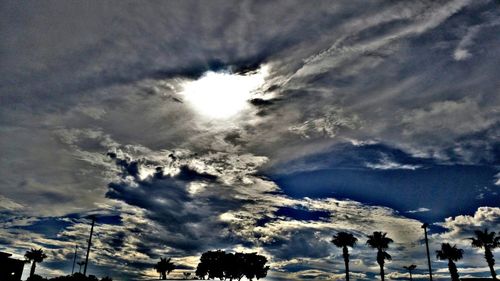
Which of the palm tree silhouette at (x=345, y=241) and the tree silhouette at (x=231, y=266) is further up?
the palm tree silhouette at (x=345, y=241)

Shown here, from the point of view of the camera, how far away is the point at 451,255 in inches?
2235

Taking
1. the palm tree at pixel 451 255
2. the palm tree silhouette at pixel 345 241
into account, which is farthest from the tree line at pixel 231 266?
the palm tree at pixel 451 255

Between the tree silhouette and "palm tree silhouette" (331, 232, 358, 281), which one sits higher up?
"palm tree silhouette" (331, 232, 358, 281)

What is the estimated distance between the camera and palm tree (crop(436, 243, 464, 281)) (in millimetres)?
56375

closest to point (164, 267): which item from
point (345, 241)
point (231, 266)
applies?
point (231, 266)

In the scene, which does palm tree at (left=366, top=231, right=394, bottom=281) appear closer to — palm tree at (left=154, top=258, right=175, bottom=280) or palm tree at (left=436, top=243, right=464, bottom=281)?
palm tree at (left=436, top=243, right=464, bottom=281)

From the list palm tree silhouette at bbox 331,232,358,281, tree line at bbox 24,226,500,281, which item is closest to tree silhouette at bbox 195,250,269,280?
tree line at bbox 24,226,500,281

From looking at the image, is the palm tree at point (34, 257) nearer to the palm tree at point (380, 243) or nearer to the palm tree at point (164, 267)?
the palm tree at point (164, 267)

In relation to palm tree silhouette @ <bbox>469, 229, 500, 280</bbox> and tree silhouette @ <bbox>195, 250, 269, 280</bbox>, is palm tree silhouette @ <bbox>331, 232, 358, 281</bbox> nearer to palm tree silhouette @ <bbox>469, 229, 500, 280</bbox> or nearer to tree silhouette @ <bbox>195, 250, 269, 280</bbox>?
palm tree silhouette @ <bbox>469, 229, 500, 280</bbox>

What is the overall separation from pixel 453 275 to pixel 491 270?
544cm

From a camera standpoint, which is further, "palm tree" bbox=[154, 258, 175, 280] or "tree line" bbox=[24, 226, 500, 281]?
"palm tree" bbox=[154, 258, 175, 280]

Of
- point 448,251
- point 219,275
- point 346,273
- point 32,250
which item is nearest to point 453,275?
point 448,251

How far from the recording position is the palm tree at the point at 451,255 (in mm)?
56375

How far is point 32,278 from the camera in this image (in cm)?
5284
